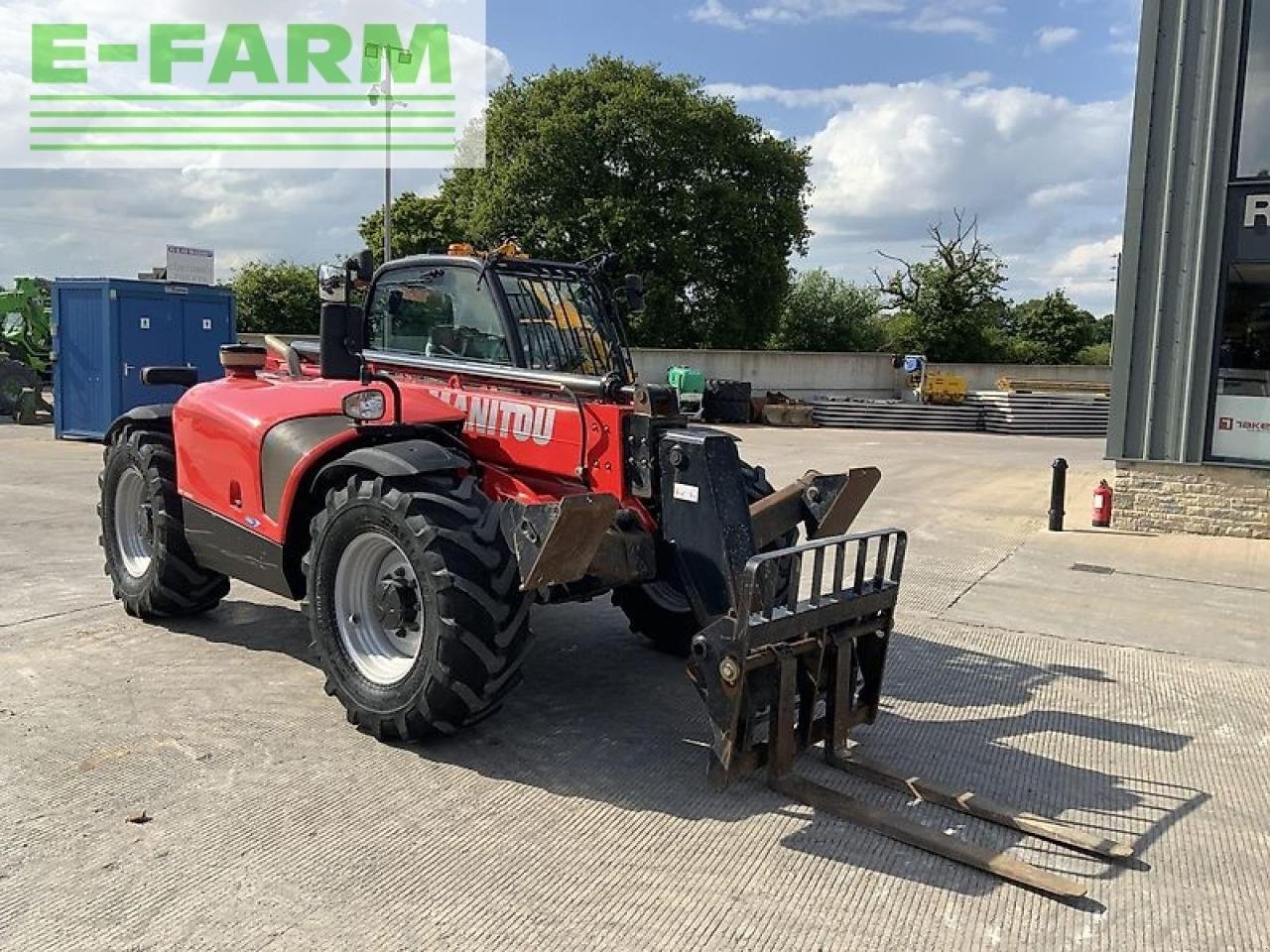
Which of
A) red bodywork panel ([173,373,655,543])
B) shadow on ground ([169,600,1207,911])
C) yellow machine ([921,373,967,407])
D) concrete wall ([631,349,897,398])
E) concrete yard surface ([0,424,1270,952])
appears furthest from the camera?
yellow machine ([921,373,967,407])

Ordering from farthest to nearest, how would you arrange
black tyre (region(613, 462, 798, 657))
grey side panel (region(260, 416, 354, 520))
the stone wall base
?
the stone wall base
black tyre (region(613, 462, 798, 657))
grey side panel (region(260, 416, 354, 520))

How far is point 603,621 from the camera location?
7027 millimetres

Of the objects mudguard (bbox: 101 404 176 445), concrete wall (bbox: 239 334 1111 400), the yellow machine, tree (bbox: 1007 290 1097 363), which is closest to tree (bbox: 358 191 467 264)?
concrete wall (bbox: 239 334 1111 400)

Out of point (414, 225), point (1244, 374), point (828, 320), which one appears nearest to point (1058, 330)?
point (828, 320)

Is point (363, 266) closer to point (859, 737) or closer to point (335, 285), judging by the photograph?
point (335, 285)

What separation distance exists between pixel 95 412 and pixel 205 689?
1421cm

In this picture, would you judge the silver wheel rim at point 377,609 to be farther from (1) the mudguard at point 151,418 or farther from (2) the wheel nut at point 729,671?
(1) the mudguard at point 151,418

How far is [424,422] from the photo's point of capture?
535cm

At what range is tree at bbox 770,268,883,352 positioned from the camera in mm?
44875

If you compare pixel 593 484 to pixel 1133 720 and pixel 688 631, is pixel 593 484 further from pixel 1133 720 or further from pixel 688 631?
pixel 1133 720

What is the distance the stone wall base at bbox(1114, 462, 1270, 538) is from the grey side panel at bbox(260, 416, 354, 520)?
9159 mm

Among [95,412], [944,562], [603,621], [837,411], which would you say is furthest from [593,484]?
[837,411]

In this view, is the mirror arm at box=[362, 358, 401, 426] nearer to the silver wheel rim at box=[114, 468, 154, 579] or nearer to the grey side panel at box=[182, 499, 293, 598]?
the grey side panel at box=[182, 499, 293, 598]

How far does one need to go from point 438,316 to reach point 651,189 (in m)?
26.8
